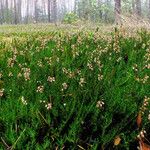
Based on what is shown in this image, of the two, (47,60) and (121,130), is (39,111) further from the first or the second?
(47,60)

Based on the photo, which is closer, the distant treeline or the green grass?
the green grass

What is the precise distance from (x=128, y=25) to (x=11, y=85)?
550 cm

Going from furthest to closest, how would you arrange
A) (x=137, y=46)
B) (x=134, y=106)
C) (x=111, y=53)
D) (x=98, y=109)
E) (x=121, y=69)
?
1. (x=137, y=46)
2. (x=111, y=53)
3. (x=121, y=69)
4. (x=134, y=106)
5. (x=98, y=109)

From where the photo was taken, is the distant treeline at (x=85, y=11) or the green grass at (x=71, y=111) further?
the distant treeline at (x=85, y=11)

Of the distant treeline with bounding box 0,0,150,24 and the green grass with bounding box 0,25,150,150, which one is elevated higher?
the distant treeline with bounding box 0,0,150,24

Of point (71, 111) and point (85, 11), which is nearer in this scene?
point (71, 111)

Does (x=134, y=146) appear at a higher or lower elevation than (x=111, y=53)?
lower

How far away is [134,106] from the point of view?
247 cm

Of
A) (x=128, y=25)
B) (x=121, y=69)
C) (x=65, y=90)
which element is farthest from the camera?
(x=128, y=25)

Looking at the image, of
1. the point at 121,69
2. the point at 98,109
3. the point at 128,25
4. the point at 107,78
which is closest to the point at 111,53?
the point at 121,69

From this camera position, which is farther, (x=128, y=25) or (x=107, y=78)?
(x=128, y=25)

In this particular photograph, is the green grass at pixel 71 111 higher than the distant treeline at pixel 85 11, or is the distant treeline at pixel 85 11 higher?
the distant treeline at pixel 85 11

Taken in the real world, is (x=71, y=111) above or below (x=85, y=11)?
below

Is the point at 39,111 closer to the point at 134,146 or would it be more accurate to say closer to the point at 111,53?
the point at 134,146
